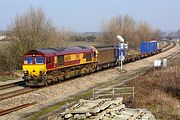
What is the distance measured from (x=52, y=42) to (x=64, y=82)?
20.2 meters

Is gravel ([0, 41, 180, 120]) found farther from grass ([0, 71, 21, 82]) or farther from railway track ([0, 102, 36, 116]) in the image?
grass ([0, 71, 21, 82])

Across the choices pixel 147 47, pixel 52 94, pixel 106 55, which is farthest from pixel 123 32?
pixel 52 94

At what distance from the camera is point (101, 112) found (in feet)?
44.2

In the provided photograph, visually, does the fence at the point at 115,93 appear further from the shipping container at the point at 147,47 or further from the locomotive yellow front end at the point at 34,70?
the shipping container at the point at 147,47

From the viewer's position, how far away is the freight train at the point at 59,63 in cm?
2862

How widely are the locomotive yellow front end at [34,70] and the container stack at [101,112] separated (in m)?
13.8

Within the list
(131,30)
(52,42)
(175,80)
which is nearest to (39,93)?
(175,80)

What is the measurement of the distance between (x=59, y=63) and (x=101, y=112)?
1801 centimetres

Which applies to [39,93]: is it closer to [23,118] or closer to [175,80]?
[23,118]

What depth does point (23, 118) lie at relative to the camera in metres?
18.5

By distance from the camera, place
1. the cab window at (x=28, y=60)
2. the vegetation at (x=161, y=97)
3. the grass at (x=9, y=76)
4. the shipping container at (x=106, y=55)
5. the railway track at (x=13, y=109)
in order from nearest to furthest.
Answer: the vegetation at (x=161, y=97) → the railway track at (x=13, y=109) → the cab window at (x=28, y=60) → the grass at (x=9, y=76) → the shipping container at (x=106, y=55)

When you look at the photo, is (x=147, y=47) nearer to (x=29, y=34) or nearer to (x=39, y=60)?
(x=29, y=34)

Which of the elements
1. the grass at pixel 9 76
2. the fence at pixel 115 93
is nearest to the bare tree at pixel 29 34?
the grass at pixel 9 76

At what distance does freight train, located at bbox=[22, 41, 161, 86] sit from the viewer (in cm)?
2862
